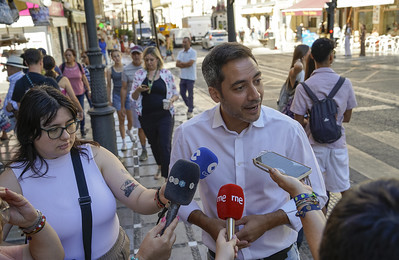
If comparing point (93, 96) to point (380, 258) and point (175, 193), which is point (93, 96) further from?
point (380, 258)

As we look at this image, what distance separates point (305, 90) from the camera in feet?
12.3

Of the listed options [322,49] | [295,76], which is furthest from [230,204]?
[295,76]

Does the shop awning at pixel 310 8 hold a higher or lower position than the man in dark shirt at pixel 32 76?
higher

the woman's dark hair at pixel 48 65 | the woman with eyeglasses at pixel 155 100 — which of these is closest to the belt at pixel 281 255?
the woman with eyeglasses at pixel 155 100

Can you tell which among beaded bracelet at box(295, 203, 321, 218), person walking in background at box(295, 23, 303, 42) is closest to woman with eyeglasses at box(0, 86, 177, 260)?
beaded bracelet at box(295, 203, 321, 218)

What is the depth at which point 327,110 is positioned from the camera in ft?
11.9

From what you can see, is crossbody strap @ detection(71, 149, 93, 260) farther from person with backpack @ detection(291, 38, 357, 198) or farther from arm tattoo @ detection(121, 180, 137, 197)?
person with backpack @ detection(291, 38, 357, 198)

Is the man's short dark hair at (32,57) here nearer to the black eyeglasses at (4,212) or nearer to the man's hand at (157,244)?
the black eyeglasses at (4,212)

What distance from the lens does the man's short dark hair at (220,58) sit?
6.86ft

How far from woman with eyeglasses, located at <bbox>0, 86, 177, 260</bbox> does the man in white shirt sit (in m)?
0.37

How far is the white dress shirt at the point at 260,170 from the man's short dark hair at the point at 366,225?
45.3 inches

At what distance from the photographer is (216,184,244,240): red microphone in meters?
1.72

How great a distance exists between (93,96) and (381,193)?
4.54m

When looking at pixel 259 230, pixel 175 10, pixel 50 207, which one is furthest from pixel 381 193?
pixel 175 10
